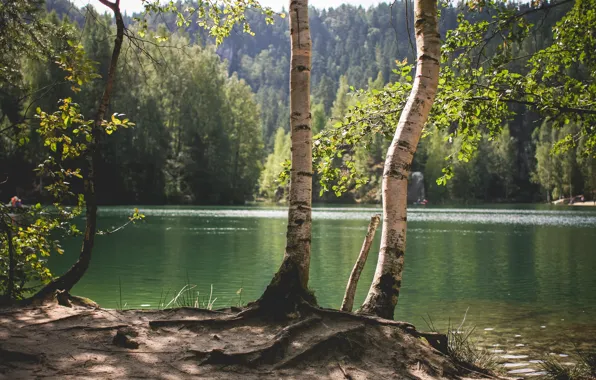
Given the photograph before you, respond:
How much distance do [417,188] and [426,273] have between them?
289ft

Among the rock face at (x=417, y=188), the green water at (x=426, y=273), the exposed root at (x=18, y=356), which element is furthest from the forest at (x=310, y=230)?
the rock face at (x=417, y=188)

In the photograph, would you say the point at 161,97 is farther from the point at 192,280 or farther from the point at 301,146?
the point at 301,146

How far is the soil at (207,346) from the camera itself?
4.63 meters

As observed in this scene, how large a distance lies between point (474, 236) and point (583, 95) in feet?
96.6

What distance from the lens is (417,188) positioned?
107562mm

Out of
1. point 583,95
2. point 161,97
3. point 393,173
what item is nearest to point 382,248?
point 393,173

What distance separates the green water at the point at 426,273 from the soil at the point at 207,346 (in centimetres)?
583

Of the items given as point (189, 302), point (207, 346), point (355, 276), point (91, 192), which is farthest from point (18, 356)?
point (189, 302)

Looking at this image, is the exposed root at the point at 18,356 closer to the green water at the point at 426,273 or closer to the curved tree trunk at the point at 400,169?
the curved tree trunk at the point at 400,169

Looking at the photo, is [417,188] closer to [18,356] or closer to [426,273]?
[426,273]

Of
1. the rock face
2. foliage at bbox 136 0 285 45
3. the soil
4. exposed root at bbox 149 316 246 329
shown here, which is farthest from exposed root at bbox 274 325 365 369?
the rock face

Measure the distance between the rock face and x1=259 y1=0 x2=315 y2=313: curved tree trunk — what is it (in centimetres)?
10229

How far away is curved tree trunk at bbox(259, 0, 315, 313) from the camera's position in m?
6.30

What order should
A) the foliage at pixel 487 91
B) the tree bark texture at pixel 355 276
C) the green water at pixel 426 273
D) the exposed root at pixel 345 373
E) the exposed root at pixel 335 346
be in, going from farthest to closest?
the green water at pixel 426 273 → the foliage at pixel 487 91 → the tree bark texture at pixel 355 276 → the exposed root at pixel 335 346 → the exposed root at pixel 345 373
